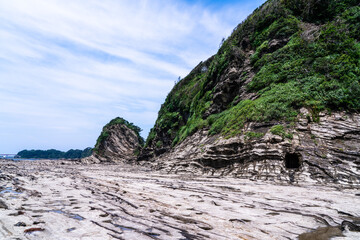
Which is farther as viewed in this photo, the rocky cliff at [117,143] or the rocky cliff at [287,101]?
the rocky cliff at [117,143]

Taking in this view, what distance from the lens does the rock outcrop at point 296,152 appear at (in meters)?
11.4

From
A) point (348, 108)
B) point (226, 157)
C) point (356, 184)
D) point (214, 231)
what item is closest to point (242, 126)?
point (226, 157)

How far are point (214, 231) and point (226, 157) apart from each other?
12884 millimetres

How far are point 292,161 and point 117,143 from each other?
56546mm

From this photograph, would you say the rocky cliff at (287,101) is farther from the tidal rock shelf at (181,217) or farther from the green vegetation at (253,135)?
the tidal rock shelf at (181,217)

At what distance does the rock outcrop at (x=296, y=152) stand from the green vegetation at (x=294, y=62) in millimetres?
714

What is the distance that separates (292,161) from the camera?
1332 centimetres

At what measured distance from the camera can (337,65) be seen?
658 inches

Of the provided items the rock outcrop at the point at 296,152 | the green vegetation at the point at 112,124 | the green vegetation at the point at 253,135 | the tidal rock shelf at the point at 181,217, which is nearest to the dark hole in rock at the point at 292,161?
the rock outcrop at the point at 296,152

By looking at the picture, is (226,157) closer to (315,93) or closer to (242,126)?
(242,126)

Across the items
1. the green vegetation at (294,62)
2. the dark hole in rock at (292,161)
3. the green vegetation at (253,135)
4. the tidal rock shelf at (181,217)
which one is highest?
the green vegetation at (294,62)

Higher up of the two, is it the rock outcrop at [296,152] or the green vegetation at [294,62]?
the green vegetation at [294,62]

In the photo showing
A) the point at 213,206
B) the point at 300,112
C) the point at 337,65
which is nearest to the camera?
the point at 213,206

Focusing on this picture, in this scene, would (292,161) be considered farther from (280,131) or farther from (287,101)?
(287,101)
